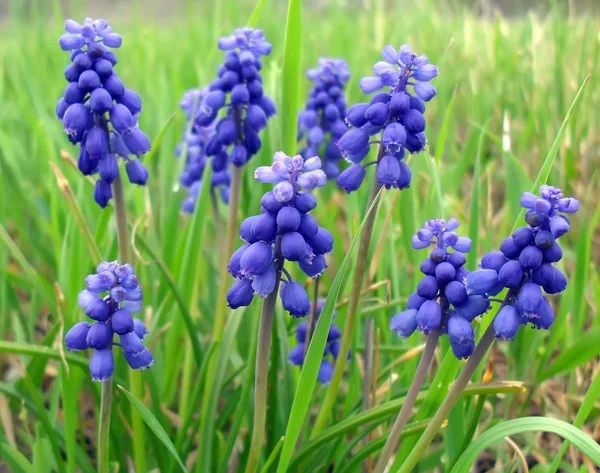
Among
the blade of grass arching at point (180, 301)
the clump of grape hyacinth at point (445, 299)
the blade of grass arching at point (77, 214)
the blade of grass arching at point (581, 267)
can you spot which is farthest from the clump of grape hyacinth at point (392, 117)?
the blade of grass arching at point (581, 267)

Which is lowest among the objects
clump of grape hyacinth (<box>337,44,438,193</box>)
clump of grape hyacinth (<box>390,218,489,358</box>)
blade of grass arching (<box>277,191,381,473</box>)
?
blade of grass arching (<box>277,191,381,473</box>)

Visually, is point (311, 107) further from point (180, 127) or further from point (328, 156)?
point (180, 127)

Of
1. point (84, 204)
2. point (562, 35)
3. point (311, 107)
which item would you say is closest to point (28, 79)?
point (84, 204)

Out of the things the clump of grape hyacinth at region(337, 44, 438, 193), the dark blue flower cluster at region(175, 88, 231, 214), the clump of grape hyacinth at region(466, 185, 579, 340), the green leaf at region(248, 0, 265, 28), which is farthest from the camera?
the dark blue flower cluster at region(175, 88, 231, 214)

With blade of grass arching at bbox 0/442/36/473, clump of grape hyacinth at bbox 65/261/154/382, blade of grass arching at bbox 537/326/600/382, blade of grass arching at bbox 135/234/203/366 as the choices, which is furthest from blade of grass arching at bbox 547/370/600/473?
blade of grass arching at bbox 0/442/36/473

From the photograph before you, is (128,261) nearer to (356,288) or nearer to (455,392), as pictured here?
(356,288)

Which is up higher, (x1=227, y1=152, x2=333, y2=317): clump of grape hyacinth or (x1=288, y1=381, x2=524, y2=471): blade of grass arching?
(x1=227, y1=152, x2=333, y2=317): clump of grape hyacinth

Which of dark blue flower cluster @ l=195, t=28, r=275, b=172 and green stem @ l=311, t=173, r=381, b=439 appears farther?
dark blue flower cluster @ l=195, t=28, r=275, b=172

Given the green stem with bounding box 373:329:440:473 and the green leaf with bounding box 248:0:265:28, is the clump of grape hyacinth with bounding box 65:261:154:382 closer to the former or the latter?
the green stem with bounding box 373:329:440:473
